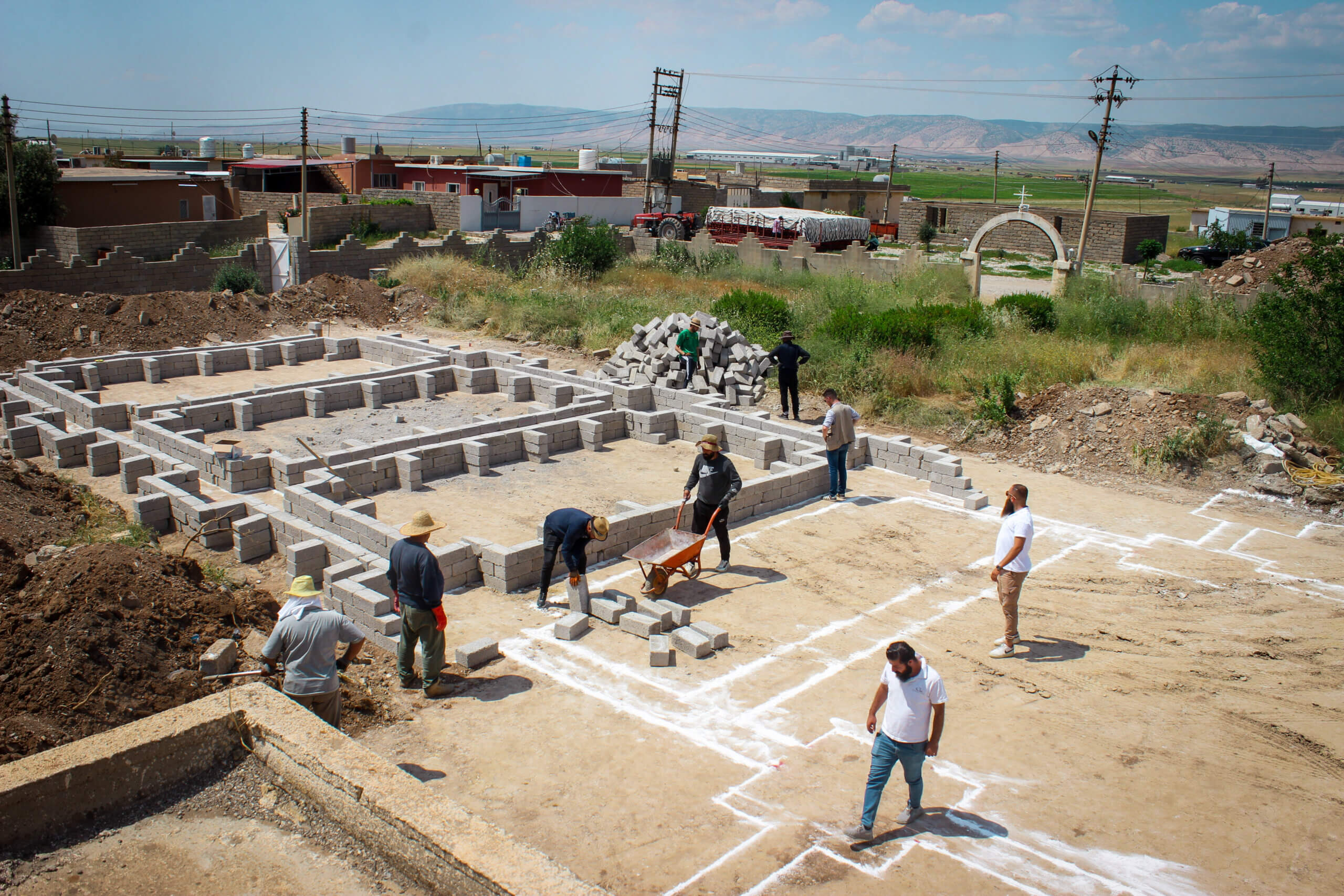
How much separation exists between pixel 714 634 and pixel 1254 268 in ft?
79.3

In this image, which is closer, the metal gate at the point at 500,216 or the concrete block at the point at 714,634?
the concrete block at the point at 714,634

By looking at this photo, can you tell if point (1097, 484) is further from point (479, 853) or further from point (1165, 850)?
point (479, 853)

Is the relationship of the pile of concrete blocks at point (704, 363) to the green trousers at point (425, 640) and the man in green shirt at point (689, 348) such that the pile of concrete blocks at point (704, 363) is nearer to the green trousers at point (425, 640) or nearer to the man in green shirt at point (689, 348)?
the man in green shirt at point (689, 348)

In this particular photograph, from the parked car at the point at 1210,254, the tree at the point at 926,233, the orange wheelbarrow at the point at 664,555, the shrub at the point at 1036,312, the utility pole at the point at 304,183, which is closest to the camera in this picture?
the orange wheelbarrow at the point at 664,555

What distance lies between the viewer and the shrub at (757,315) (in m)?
20.1

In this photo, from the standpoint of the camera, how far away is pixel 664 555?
9.10 m

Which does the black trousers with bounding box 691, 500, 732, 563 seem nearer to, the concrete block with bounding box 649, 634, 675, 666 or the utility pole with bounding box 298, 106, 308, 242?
the concrete block with bounding box 649, 634, 675, 666

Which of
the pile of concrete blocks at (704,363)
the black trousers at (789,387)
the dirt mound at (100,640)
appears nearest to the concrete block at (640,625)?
the dirt mound at (100,640)

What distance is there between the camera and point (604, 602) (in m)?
8.70

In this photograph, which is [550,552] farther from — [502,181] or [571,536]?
[502,181]

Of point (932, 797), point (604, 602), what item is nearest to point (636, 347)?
point (604, 602)

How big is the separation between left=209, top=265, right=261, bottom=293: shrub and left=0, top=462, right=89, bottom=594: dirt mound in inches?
524

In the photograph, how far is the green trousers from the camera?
716cm

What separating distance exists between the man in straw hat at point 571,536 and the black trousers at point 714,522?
4.91 feet
